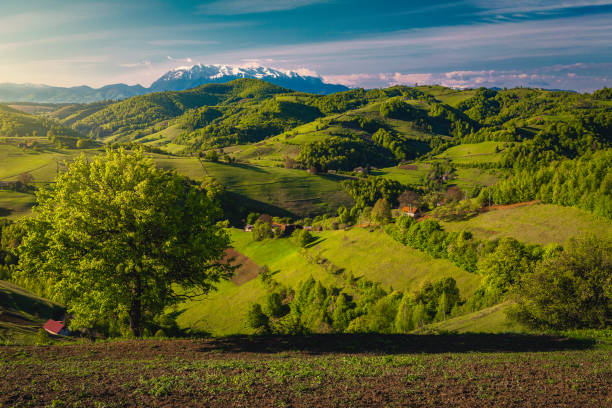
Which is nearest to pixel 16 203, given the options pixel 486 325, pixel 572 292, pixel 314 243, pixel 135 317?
pixel 314 243

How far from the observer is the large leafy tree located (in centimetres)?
2352

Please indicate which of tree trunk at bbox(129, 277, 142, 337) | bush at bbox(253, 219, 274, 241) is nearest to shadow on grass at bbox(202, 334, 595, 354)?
tree trunk at bbox(129, 277, 142, 337)

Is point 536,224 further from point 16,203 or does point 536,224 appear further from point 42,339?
point 16,203

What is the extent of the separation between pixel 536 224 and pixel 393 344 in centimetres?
7231

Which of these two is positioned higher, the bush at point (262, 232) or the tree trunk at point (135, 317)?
the tree trunk at point (135, 317)

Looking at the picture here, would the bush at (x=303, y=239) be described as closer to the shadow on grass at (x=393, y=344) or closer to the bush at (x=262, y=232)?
the bush at (x=262, y=232)

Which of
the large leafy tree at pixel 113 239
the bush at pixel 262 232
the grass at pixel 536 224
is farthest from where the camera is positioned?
the bush at pixel 262 232

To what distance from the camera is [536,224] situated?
7925cm

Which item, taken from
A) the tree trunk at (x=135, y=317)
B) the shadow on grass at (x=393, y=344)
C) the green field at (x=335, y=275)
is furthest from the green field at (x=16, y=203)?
the shadow on grass at (x=393, y=344)

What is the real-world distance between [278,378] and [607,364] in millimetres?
18352

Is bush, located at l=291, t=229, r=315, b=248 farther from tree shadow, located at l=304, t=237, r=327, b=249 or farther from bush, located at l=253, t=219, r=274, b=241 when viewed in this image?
bush, located at l=253, t=219, r=274, b=241

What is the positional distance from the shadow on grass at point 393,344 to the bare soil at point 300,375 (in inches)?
5.8

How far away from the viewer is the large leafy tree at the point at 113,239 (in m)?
23.5

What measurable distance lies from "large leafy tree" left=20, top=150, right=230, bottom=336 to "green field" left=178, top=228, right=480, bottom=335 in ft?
146
